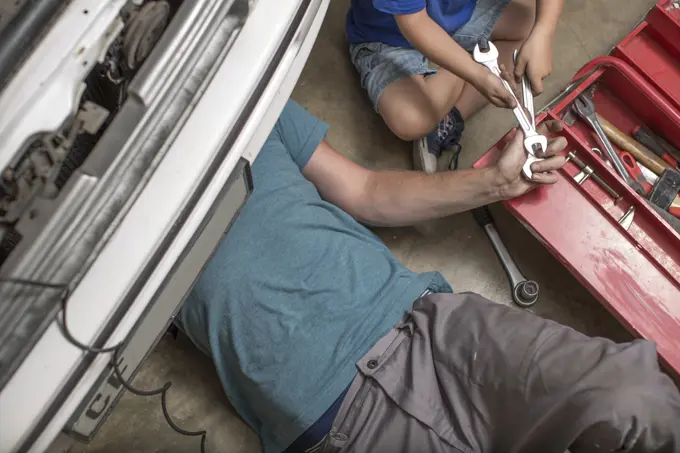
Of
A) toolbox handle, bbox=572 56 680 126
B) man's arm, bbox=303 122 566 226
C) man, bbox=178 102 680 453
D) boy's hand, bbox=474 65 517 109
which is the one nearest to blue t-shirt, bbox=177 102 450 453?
man, bbox=178 102 680 453

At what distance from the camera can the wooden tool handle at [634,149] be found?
120 cm

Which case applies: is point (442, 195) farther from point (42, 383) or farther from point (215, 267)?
point (42, 383)

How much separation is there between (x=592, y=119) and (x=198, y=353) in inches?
36.4

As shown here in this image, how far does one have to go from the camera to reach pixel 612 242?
111 centimetres

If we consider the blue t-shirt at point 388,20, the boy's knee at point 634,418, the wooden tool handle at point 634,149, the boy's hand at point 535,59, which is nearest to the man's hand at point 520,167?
the boy's hand at point 535,59

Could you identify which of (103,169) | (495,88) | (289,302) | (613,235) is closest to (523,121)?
(495,88)

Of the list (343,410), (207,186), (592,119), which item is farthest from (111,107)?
(592,119)

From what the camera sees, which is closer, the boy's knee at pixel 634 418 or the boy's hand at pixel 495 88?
the boy's knee at pixel 634 418

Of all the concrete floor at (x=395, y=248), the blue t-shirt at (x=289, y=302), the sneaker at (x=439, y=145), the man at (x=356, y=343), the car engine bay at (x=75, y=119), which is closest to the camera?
the car engine bay at (x=75, y=119)

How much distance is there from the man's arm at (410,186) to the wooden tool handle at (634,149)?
17 cm

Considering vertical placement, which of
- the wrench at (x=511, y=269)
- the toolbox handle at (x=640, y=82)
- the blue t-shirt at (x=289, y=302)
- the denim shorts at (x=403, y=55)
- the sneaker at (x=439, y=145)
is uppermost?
the toolbox handle at (x=640, y=82)

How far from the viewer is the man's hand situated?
102cm

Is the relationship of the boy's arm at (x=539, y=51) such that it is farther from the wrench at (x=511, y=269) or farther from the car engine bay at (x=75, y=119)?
the car engine bay at (x=75, y=119)

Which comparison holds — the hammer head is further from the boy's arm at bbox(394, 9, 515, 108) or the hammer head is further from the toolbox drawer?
the toolbox drawer
